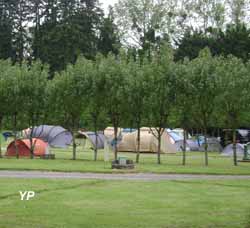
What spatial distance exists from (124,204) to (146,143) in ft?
108

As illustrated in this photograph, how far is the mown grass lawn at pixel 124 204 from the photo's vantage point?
12664 millimetres

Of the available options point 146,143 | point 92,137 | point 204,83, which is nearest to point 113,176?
point 204,83

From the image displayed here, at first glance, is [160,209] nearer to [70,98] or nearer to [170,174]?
[170,174]

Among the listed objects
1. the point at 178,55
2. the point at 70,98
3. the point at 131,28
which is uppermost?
the point at 131,28

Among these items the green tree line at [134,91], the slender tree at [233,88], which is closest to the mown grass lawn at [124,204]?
the slender tree at [233,88]

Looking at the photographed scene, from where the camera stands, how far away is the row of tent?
4100 centimetres

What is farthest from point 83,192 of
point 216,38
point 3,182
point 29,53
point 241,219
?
point 29,53

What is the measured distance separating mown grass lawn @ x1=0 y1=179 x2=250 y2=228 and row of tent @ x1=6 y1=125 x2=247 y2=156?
1972 centimetres

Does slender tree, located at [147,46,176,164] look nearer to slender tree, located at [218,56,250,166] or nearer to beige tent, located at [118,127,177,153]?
slender tree, located at [218,56,250,166]

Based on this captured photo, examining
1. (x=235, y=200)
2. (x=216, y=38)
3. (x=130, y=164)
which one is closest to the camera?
(x=235, y=200)

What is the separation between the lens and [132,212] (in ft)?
46.6

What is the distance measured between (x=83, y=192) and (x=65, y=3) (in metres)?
77.1

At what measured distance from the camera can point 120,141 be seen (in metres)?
50.2

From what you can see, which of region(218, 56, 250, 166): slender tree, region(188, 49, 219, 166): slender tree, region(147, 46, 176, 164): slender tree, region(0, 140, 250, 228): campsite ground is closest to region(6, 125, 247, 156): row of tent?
region(147, 46, 176, 164): slender tree
